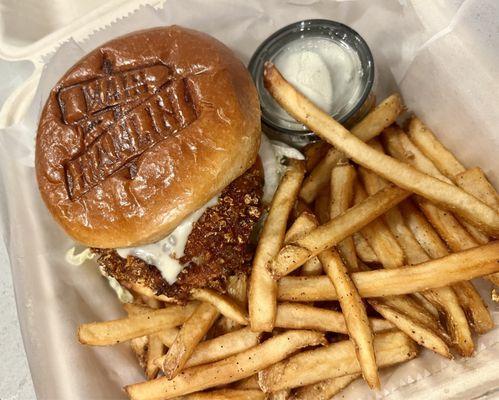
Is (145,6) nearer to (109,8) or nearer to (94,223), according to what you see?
(109,8)

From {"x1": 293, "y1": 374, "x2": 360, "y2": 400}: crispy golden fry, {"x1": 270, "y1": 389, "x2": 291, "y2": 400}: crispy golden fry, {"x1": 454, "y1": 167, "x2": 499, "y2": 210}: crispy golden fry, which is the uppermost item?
{"x1": 454, "y1": 167, "x2": 499, "y2": 210}: crispy golden fry

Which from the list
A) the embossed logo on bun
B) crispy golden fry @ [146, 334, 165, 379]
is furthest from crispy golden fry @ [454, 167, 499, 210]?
crispy golden fry @ [146, 334, 165, 379]

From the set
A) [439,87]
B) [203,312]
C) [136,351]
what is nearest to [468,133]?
[439,87]

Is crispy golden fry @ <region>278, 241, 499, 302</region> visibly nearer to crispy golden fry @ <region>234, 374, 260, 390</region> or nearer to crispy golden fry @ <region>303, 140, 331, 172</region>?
crispy golden fry @ <region>234, 374, 260, 390</region>

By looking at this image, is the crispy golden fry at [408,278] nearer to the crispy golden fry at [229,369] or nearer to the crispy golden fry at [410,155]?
the crispy golden fry at [229,369]

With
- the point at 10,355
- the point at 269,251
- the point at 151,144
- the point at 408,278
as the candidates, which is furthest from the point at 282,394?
the point at 10,355
